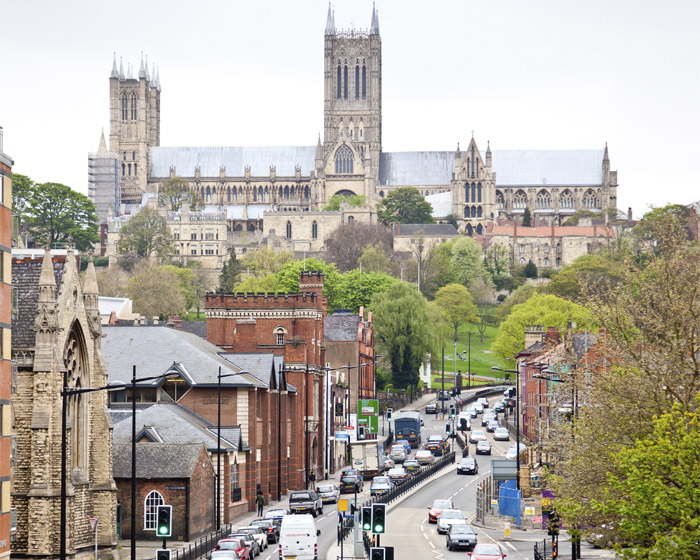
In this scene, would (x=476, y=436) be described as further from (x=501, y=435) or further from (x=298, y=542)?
(x=298, y=542)

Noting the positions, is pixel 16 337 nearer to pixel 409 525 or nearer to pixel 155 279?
pixel 409 525

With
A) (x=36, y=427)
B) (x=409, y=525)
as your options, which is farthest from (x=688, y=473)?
(x=409, y=525)

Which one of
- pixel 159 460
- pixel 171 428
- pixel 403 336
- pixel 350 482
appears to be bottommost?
pixel 350 482

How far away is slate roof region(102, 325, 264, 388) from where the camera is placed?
7844 centimetres

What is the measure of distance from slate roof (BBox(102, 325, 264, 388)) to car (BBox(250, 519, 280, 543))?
13.0 meters

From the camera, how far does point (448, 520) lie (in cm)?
6619

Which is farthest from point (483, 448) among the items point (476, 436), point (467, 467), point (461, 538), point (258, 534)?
point (258, 534)

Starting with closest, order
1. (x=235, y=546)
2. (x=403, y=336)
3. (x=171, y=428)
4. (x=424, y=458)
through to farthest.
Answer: (x=235, y=546) → (x=171, y=428) → (x=424, y=458) → (x=403, y=336)

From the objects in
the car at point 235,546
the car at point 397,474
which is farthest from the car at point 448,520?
the car at point 397,474

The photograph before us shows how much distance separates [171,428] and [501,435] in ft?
169

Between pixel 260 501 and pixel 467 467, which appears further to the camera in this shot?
pixel 467 467

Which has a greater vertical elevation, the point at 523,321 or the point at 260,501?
the point at 523,321

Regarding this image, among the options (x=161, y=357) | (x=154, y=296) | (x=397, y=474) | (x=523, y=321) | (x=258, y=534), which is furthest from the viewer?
(x=154, y=296)

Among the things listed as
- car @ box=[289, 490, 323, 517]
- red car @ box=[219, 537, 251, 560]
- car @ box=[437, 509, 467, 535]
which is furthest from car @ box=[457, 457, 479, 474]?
red car @ box=[219, 537, 251, 560]
